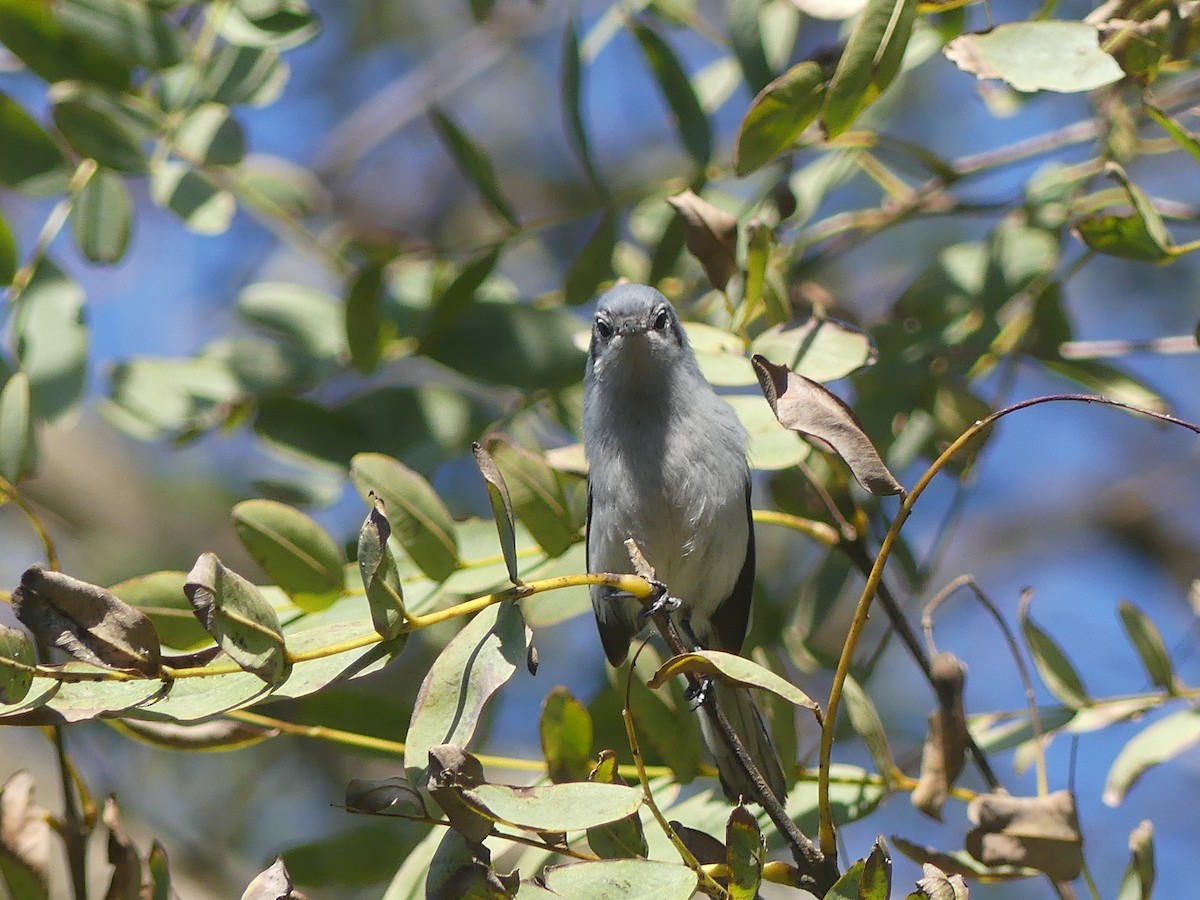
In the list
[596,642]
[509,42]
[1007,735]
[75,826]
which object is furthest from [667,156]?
[75,826]

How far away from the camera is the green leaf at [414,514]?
1.98 meters

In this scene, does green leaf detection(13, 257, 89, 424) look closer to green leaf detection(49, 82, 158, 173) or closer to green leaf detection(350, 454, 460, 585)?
green leaf detection(49, 82, 158, 173)

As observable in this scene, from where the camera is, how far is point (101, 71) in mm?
2795

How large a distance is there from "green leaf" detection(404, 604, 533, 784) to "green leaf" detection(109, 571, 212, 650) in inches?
21.7

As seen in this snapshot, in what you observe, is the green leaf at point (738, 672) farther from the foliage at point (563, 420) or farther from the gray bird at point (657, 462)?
the gray bird at point (657, 462)

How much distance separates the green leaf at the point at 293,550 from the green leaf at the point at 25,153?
3.89ft

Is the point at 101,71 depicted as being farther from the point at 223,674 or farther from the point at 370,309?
the point at 223,674

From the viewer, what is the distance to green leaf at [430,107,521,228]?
278 centimetres

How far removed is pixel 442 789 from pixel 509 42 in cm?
603

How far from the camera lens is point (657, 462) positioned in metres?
3.00

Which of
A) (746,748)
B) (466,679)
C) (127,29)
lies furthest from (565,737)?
(127,29)

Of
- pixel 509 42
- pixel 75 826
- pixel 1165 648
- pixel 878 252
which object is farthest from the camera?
pixel 878 252

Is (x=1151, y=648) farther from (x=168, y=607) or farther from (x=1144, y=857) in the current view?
(x=168, y=607)

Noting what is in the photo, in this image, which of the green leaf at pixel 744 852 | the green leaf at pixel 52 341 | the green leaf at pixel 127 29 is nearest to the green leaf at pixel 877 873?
the green leaf at pixel 744 852
